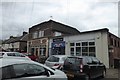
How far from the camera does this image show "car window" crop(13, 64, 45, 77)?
5809mm

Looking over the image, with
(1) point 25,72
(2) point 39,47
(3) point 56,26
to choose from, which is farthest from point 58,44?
(1) point 25,72

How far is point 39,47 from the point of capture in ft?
107

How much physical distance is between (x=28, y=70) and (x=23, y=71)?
0.71ft

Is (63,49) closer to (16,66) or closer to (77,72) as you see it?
(77,72)

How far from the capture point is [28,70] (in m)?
6.12

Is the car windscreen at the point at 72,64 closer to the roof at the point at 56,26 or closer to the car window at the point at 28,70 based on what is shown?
the car window at the point at 28,70

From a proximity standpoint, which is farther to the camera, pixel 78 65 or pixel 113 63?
pixel 113 63

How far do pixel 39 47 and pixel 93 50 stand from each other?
1381 cm

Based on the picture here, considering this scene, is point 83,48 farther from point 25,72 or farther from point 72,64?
point 25,72

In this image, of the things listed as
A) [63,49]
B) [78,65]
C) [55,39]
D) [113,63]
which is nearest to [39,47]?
[55,39]

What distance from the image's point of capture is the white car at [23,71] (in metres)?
5.53

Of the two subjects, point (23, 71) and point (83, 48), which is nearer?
point (23, 71)

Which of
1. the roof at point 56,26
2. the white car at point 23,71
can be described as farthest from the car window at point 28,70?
the roof at point 56,26

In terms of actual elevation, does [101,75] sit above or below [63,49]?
below
